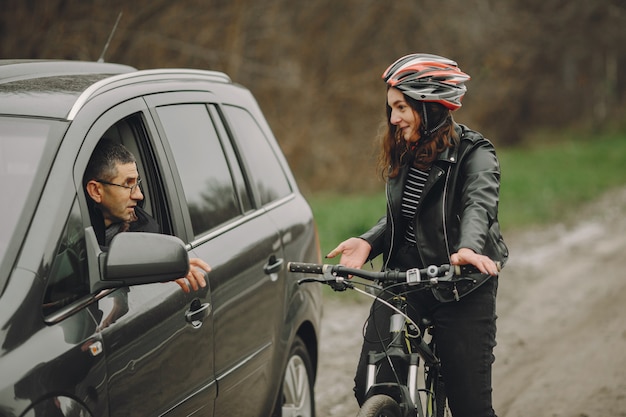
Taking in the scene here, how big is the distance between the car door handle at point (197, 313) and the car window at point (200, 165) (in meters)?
0.38

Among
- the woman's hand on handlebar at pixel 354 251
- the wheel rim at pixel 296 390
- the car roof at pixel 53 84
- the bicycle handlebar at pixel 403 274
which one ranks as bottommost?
the wheel rim at pixel 296 390

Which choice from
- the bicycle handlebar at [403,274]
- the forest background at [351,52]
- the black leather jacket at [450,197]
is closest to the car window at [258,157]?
the forest background at [351,52]

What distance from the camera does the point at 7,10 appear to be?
9.99 m

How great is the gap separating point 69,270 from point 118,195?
0.61 metres

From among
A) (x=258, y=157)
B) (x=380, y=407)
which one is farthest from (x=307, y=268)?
(x=258, y=157)

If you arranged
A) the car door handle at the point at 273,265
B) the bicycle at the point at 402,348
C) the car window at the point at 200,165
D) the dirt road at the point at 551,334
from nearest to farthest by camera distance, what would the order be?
the bicycle at the point at 402,348
the car window at the point at 200,165
the car door handle at the point at 273,265
the dirt road at the point at 551,334

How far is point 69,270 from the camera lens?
3.10 meters

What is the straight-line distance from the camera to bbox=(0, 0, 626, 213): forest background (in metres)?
11.2

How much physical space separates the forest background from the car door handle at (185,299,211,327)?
1.14 meters

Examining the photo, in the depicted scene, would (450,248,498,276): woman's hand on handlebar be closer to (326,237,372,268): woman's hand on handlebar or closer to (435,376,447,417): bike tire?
(326,237,372,268): woman's hand on handlebar

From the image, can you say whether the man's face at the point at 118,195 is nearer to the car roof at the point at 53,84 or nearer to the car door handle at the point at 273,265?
the car roof at the point at 53,84

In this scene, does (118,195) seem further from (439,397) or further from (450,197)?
(439,397)

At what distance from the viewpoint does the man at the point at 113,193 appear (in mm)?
3615

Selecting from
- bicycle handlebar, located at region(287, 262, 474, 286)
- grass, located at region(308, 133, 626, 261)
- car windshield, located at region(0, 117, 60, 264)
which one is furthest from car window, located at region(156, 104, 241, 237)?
grass, located at region(308, 133, 626, 261)
